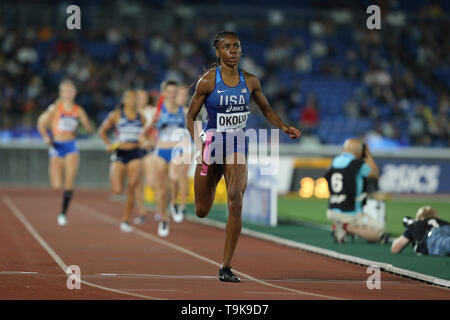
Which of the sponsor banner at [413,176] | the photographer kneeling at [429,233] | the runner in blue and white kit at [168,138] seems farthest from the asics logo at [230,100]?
the sponsor banner at [413,176]

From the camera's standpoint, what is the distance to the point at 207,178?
1052 cm

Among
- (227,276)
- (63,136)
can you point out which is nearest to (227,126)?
(227,276)

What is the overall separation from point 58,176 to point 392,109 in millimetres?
19565

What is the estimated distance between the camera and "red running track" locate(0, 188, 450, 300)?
9312 mm

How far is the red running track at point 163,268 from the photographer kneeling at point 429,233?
3.94ft

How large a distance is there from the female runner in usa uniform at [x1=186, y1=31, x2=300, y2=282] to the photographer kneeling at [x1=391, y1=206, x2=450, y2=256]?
3443 millimetres

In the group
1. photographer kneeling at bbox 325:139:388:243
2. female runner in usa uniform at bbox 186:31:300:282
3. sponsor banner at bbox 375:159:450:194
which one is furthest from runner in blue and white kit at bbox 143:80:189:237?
sponsor banner at bbox 375:159:450:194

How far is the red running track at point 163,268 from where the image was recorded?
9.31 metres

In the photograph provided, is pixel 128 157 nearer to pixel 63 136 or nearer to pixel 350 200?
pixel 63 136

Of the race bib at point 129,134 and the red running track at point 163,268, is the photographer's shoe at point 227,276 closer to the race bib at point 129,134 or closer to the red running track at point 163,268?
the red running track at point 163,268

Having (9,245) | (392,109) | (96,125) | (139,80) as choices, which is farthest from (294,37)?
(9,245)

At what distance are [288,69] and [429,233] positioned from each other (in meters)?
24.3

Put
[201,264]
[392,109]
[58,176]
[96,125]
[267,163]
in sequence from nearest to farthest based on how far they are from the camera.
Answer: [201,264], [58,176], [267,163], [96,125], [392,109]

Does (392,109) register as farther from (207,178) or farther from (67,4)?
(207,178)
